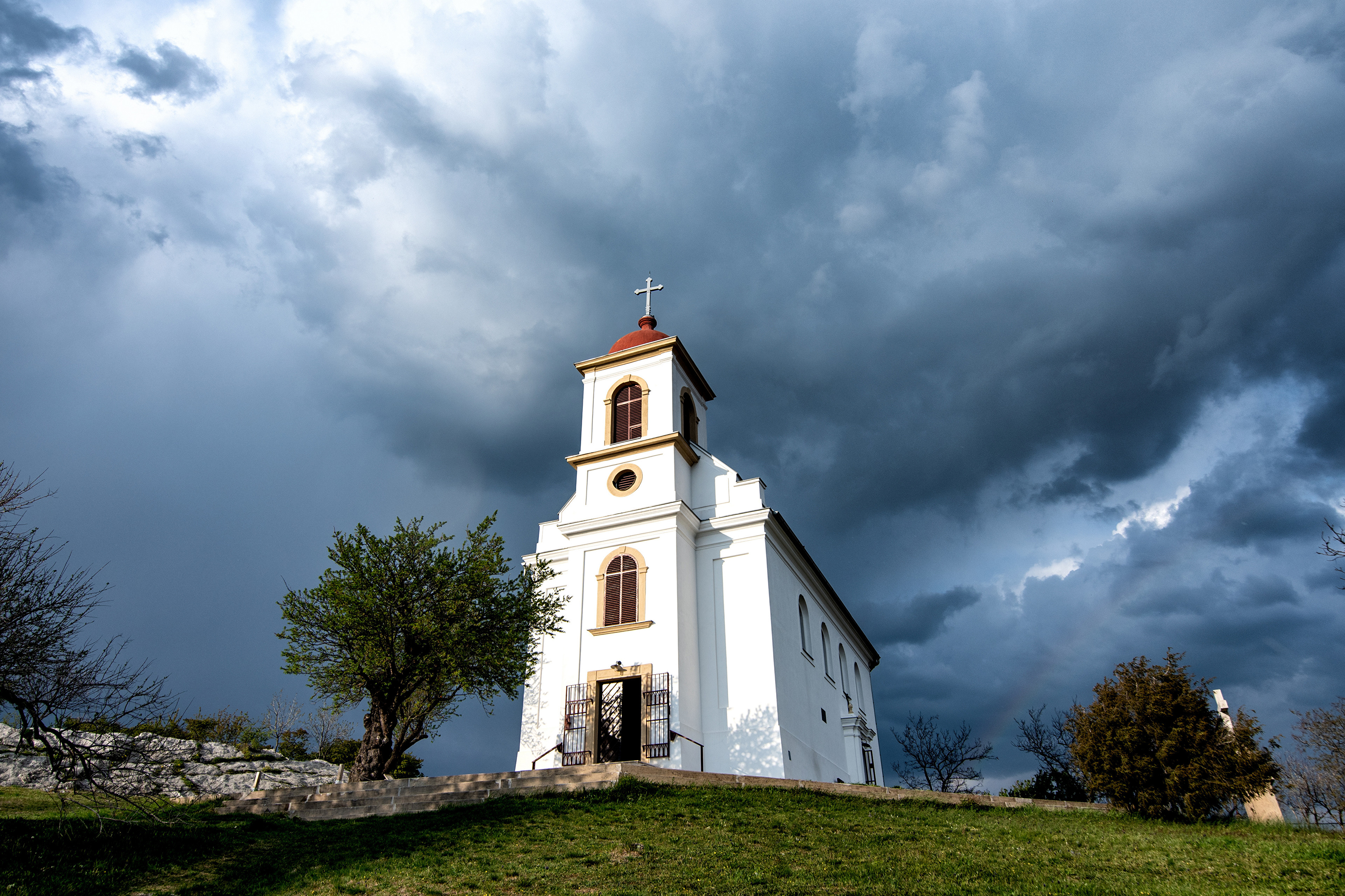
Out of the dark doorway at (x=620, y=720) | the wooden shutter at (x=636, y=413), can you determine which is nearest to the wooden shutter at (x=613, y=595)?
the dark doorway at (x=620, y=720)

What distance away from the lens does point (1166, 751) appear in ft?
47.0

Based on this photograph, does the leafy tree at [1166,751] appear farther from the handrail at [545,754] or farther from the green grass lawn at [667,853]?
the handrail at [545,754]

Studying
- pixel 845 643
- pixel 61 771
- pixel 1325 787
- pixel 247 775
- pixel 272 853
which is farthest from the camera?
pixel 845 643

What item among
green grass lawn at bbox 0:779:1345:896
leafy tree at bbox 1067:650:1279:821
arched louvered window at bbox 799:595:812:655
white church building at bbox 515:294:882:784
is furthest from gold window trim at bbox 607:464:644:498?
leafy tree at bbox 1067:650:1279:821

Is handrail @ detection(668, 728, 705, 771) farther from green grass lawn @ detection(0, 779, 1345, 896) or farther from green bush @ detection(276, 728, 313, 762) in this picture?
green bush @ detection(276, 728, 313, 762)

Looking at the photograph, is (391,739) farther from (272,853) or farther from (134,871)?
(134,871)

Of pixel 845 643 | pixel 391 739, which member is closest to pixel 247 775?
pixel 391 739

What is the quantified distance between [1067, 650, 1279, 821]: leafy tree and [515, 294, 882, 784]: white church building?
25.4 ft

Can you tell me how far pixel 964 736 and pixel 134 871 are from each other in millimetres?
35167

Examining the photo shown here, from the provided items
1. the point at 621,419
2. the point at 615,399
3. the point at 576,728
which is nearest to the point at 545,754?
the point at 576,728

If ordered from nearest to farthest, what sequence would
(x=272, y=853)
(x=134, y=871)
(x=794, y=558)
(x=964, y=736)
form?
(x=134, y=871) → (x=272, y=853) → (x=794, y=558) → (x=964, y=736)

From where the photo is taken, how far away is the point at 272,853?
462 inches

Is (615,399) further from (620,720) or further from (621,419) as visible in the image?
(620,720)

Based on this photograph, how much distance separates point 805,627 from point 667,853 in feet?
53.5
